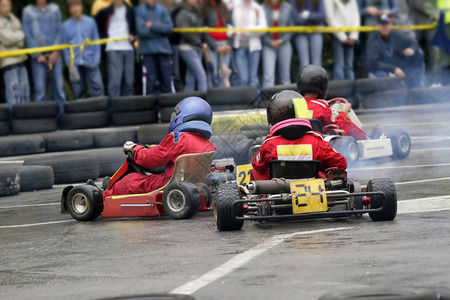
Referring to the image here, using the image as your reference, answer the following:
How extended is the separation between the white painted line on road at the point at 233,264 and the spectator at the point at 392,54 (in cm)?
1042

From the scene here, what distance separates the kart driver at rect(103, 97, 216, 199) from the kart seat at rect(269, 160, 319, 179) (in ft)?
4.33

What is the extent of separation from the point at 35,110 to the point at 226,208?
26.7 ft

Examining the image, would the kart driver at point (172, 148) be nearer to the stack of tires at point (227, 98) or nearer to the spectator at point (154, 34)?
the stack of tires at point (227, 98)

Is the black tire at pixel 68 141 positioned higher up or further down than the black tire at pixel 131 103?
further down

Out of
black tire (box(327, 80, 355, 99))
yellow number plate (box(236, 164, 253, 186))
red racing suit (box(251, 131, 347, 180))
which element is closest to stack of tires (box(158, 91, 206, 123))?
black tire (box(327, 80, 355, 99))

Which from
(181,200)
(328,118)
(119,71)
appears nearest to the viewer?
(181,200)

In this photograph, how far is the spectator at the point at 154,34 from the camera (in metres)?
15.3

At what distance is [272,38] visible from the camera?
16.5 m

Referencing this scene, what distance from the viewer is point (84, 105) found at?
1536 centimetres

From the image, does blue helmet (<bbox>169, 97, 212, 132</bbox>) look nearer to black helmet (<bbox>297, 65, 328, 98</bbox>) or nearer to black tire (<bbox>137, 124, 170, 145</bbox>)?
black helmet (<bbox>297, 65, 328, 98</bbox>)

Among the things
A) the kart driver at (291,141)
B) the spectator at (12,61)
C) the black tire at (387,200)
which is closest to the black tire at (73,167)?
the spectator at (12,61)

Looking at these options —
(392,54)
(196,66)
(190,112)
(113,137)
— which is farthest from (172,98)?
(190,112)

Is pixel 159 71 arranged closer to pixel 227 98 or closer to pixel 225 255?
pixel 227 98

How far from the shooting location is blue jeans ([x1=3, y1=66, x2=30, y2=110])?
595 inches
